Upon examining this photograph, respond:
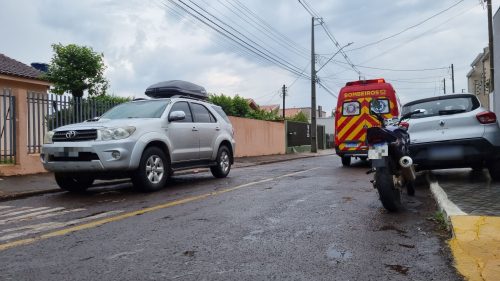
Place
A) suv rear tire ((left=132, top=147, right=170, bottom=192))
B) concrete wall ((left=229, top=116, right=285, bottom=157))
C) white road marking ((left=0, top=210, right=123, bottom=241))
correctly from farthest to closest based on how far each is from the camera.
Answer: concrete wall ((left=229, top=116, right=285, bottom=157)) < suv rear tire ((left=132, top=147, right=170, bottom=192)) < white road marking ((left=0, top=210, right=123, bottom=241))

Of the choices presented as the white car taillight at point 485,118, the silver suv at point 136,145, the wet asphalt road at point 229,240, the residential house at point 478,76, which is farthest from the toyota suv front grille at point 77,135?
the residential house at point 478,76

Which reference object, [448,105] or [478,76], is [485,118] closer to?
[448,105]

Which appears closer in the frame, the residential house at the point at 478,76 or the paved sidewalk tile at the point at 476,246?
the paved sidewalk tile at the point at 476,246

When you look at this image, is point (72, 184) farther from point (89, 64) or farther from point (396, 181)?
point (89, 64)

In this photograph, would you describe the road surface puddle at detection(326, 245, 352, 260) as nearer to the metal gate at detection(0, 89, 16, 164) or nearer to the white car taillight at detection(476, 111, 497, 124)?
the white car taillight at detection(476, 111, 497, 124)

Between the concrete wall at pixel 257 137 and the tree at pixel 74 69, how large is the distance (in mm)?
7872

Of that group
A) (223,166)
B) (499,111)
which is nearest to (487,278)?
(223,166)

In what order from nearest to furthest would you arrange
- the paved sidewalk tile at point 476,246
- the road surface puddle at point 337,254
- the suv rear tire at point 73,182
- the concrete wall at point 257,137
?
the paved sidewalk tile at point 476,246, the road surface puddle at point 337,254, the suv rear tire at point 73,182, the concrete wall at point 257,137

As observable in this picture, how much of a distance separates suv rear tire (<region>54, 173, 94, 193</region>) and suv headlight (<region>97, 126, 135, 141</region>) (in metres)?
0.97

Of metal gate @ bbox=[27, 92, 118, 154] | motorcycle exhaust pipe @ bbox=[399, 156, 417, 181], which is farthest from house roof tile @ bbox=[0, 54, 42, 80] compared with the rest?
motorcycle exhaust pipe @ bbox=[399, 156, 417, 181]

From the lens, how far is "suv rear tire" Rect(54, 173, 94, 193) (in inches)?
316

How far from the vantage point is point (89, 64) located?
22969mm

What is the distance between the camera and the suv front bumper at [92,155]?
7238 mm

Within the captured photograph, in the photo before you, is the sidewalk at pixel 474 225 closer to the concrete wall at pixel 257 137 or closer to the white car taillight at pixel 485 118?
the white car taillight at pixel 485 118
